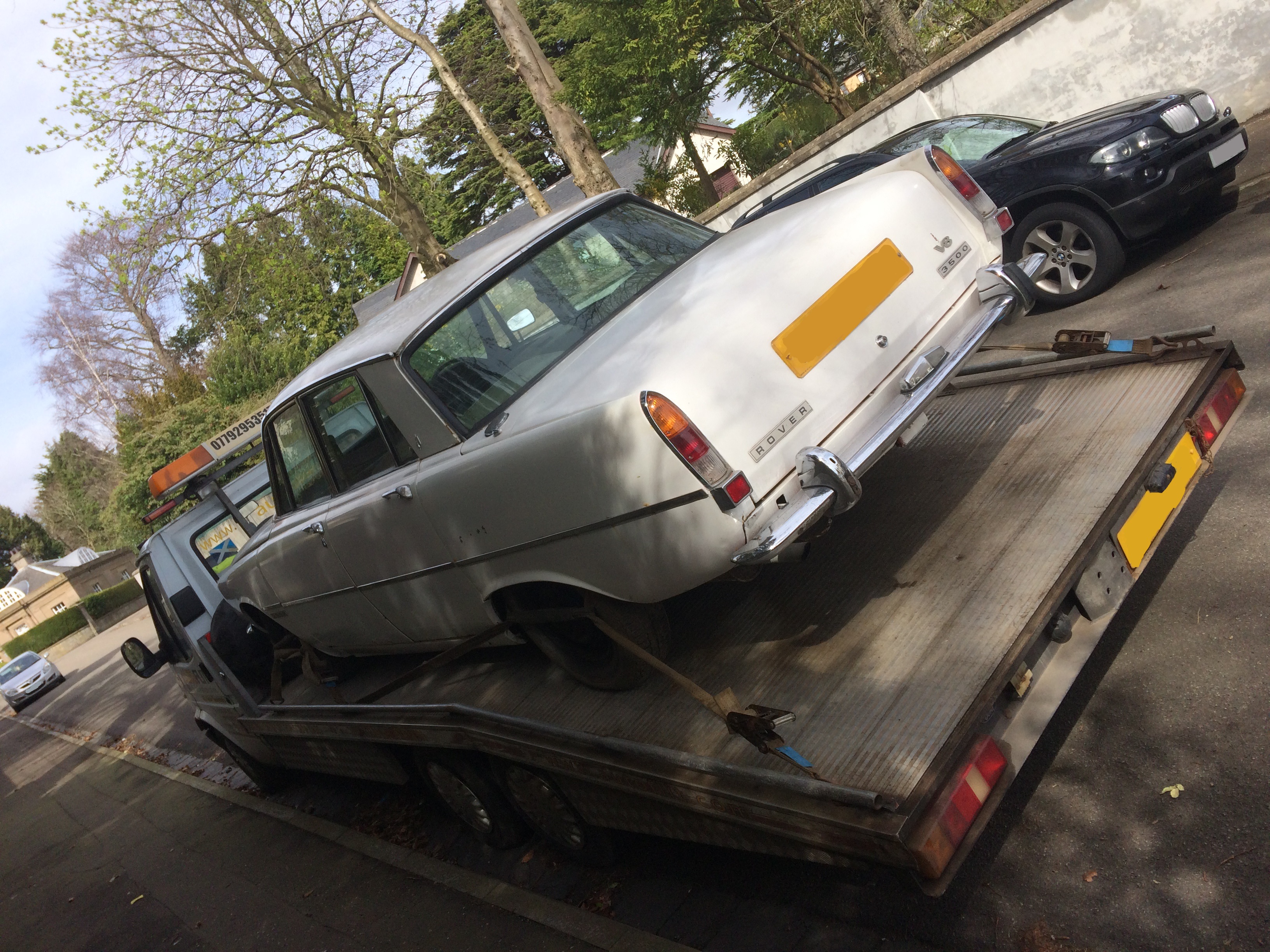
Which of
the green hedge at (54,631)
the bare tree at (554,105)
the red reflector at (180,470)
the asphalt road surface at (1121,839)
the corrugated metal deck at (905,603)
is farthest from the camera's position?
the green hedge at (54,631)

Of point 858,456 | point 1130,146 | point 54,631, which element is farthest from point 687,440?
point 54,631

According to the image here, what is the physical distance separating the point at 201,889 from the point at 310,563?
2.87 m

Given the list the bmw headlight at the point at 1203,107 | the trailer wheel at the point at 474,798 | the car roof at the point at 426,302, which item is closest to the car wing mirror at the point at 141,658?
the car roof at the point at 426,302

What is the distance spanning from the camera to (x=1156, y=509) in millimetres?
3439

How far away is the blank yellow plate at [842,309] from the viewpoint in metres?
3.31

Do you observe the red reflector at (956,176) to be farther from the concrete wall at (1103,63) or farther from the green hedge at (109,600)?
the green hedge at (109,600)

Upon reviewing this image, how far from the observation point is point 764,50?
18.8 m

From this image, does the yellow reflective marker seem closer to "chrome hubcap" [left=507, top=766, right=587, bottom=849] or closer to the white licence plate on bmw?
"chrome hubcap" [left=507, top=766, right=587, bottom=849]

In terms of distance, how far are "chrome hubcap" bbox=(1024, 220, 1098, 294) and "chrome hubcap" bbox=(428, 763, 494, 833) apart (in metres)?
5.89

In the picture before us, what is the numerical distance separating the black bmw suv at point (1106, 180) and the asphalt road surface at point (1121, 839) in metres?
2.34

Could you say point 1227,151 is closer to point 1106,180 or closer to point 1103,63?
point 1106,180

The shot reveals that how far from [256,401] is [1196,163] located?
2603cm

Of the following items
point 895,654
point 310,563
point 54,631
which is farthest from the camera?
point 54,631

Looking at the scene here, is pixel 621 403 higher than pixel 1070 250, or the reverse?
pixel 621 403
